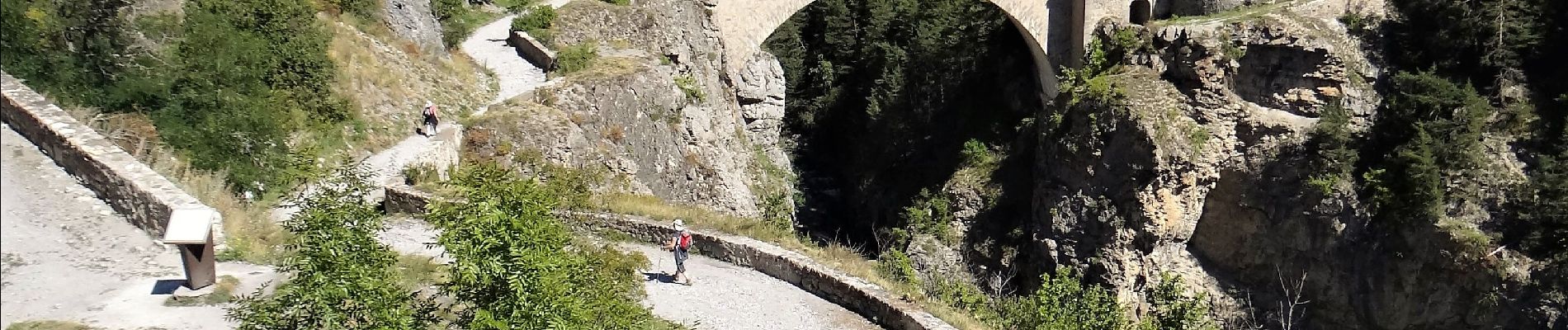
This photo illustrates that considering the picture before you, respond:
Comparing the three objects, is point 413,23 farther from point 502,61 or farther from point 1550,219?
point 1550,219

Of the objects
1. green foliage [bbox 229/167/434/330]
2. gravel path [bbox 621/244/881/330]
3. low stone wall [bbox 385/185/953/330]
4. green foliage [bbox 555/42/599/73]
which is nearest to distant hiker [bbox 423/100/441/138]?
low stone wall [bbox 385/185/953/330]

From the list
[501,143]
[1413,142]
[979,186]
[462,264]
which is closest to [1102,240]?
[979,186]

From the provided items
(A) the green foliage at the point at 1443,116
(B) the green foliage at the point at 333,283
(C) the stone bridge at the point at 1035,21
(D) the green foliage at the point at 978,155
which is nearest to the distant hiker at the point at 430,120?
(C) the stone bridge at the point at 1035,21

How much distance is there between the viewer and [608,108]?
63.3 ft

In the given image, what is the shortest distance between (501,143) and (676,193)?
164 inches

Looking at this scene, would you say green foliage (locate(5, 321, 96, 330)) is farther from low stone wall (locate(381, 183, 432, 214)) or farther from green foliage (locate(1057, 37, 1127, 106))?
green foliage (locate(1057, 37, 1127, 106))

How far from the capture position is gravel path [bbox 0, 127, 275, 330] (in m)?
8.61

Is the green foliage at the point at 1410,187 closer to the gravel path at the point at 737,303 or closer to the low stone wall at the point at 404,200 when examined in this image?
the gravel path at the point at 737,303

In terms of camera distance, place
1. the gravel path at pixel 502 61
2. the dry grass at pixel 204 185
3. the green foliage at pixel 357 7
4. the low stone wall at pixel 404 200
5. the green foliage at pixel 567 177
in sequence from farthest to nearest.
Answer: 1. the gravel path at pixel 502 61
2. the green foliage at pixel 357 7
3. the green foliage at pixel 567 177
4. the low stone wall at pixel 404 200
5. the dry grass at pixel 204 185

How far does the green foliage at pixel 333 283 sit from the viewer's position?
685 centimetres

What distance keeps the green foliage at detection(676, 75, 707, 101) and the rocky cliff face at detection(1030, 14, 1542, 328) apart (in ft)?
32.2

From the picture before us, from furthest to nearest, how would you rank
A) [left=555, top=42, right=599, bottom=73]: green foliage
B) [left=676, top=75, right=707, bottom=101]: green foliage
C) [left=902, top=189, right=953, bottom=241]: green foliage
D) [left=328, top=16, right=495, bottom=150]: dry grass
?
[left=902, top=189, right=953, bottom=241]: green foliage, [left=676, top=75, right=707, bottom=101]: green foliage, [left=555, top=42, right=599, bottom=73]: green foliage, [left=328, top=16, right=495, bottom=150]: dry grass

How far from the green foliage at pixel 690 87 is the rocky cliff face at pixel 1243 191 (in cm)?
980

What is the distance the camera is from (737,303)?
1193 centimetres
